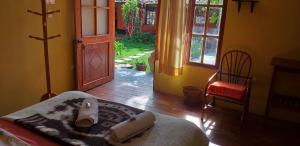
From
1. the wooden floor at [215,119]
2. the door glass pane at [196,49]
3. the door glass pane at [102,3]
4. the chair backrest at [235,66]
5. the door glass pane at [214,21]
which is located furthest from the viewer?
the door glass pane at [102,3]

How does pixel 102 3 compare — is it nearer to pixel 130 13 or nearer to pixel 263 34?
pixel 263 34

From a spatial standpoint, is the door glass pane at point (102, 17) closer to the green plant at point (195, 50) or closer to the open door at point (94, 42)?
the open door at point (94, 42)

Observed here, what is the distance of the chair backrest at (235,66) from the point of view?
10.6 ft

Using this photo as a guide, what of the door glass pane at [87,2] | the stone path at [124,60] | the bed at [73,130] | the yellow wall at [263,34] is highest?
the door glass pane at [87,2]

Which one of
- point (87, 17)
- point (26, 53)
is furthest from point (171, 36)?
point (26, 53)

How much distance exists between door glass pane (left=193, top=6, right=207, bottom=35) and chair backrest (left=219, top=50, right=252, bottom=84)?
515mm

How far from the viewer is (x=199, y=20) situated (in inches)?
138

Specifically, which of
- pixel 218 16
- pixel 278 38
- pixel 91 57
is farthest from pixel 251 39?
pixel 91 57

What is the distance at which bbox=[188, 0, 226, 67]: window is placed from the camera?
3.35 meters

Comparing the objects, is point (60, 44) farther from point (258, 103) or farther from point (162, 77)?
point (258, 103)

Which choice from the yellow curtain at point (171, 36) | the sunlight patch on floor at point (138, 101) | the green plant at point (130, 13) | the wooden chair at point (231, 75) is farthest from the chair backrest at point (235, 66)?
the green plant at point (130, 13)

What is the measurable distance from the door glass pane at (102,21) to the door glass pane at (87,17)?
0.14 m

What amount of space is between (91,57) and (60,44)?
1.80 feet

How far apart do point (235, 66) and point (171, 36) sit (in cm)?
97
